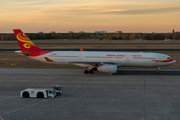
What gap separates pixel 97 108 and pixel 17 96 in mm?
8868

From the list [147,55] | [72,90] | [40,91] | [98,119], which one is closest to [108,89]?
[72,90]

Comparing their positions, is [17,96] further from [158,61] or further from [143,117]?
[158,61]

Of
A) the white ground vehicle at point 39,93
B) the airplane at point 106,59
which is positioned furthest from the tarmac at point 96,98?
the airplane at point 106,59

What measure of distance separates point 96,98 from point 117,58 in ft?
47.6

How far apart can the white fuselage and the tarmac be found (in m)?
2.05

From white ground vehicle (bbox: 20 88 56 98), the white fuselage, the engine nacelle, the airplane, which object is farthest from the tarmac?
the white fuselage

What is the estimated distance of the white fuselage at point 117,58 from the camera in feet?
112

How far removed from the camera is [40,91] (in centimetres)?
2095

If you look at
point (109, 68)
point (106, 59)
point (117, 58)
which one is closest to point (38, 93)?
point (109, 68)

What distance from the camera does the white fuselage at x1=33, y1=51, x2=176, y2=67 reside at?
112ft

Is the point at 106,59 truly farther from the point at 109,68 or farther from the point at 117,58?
the point at 109,68

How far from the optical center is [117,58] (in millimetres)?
34469

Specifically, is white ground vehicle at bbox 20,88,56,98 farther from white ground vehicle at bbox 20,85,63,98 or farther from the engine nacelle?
the engine nacelle

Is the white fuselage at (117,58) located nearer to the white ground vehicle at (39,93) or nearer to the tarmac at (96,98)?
the tarmac at (96,98)
